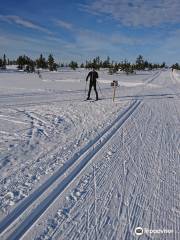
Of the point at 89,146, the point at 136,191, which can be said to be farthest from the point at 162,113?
the point at 136,191

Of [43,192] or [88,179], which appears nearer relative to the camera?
[43,192]

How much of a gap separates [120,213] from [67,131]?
504cm

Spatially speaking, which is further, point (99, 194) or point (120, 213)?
point (99, 194)

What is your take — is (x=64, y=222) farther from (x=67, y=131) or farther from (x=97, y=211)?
(x=67, y=131)

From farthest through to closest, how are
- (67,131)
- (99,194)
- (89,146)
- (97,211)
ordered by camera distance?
(67,131), (89,146), (99,194), (97,211)

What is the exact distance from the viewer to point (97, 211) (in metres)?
4.46

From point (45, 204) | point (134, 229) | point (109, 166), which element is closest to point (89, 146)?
point (109, 166)

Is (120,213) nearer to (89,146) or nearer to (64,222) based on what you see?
(64,222)

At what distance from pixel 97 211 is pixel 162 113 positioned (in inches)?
376

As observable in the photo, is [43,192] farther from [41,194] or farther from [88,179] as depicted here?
[88,179]

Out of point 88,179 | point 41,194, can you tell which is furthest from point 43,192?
point 88,179

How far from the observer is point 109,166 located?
6273 millimetres

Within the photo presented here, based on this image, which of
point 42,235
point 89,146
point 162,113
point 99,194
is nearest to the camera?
point 42,235

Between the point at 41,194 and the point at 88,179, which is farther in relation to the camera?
the point at 88,179
